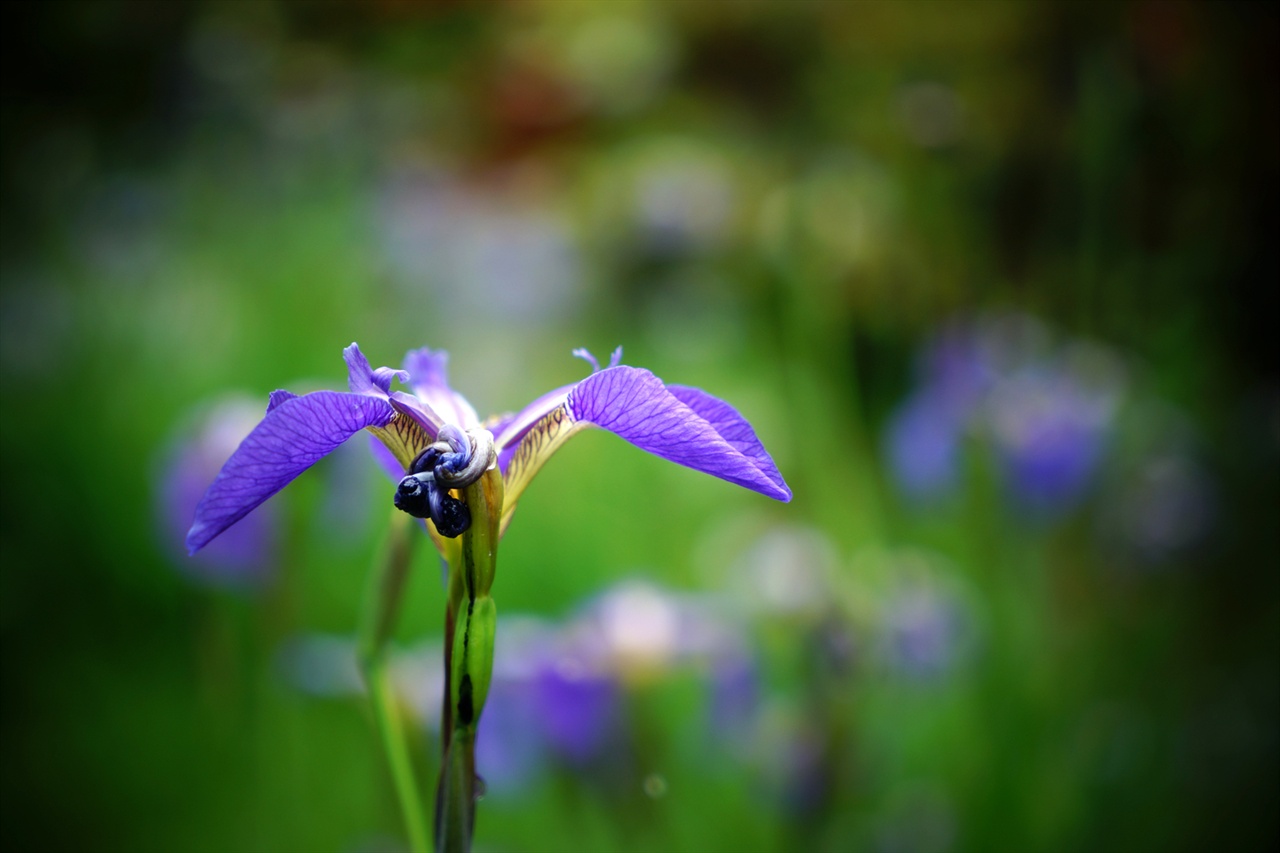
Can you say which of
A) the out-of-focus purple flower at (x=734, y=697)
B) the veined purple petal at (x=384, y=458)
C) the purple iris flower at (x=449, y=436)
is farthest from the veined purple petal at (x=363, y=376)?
the out-of-focus purple flower at (x=734, y=697)

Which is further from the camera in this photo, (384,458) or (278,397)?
(384,458)

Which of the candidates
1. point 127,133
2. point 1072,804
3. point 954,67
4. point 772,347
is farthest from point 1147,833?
point 127,133

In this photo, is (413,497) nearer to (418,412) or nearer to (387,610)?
(418,412)

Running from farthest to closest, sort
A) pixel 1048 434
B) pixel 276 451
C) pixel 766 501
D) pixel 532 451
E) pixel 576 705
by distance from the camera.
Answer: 1. pixel 766 501
2. pixel 1048 434
3. pixel 576 705
4. pixel 532 451
5. pixel 276 451

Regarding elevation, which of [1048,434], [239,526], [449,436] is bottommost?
[449,436]

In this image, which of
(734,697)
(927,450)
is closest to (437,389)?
(734,697)

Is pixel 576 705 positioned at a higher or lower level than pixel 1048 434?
lower

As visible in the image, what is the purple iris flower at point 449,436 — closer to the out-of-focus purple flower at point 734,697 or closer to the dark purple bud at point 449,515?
the dark purple bud at point 449,515

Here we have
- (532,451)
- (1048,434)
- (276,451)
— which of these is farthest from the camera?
(1048,434)
